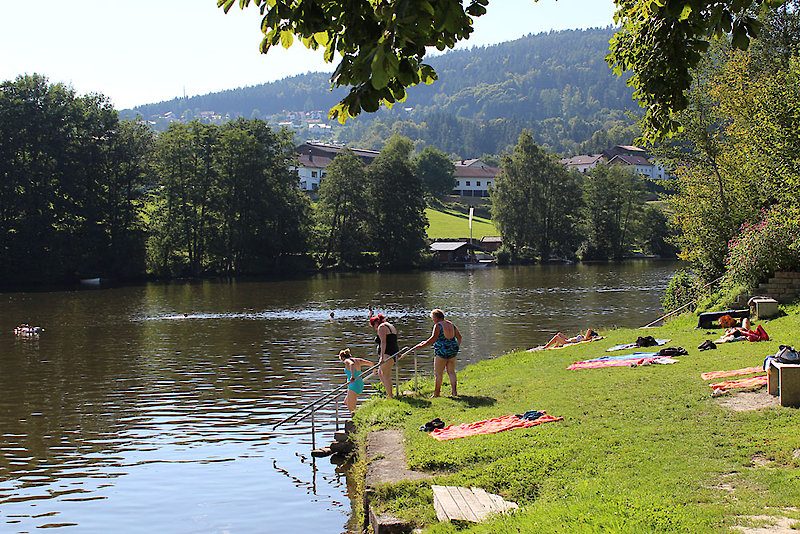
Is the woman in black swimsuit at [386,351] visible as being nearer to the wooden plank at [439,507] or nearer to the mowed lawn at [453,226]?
the wooden plank at [439,507]

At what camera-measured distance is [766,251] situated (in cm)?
2823

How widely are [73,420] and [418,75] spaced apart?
19.9 metres

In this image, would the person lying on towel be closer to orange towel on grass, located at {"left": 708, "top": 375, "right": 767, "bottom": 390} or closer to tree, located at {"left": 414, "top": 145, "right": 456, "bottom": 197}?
orange towel on grass, located at {"left": 708, "top": 375, "right": 767, "bottom": 390}

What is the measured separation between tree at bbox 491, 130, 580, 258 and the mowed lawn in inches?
534

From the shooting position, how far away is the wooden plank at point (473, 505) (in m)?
9.47

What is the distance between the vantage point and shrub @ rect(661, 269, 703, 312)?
37406 millimetres

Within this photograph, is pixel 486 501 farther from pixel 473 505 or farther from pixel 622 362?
pixel 622 362

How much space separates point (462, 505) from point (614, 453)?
2617mm

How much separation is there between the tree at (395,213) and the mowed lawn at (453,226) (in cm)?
1977

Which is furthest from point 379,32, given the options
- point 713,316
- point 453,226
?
point 453,226

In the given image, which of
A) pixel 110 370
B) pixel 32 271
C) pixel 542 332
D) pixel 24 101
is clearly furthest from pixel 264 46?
pixel 24 101

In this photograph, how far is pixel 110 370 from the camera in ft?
105

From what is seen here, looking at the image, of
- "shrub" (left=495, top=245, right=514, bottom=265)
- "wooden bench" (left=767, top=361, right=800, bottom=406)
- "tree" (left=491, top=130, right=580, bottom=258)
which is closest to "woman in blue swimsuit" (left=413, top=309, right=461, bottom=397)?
"wooden bench" (left=767, top=361, right=800, bottom=406)

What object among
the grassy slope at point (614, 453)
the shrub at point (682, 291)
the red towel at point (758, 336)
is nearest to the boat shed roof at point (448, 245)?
the shrub at point (682, 291)
